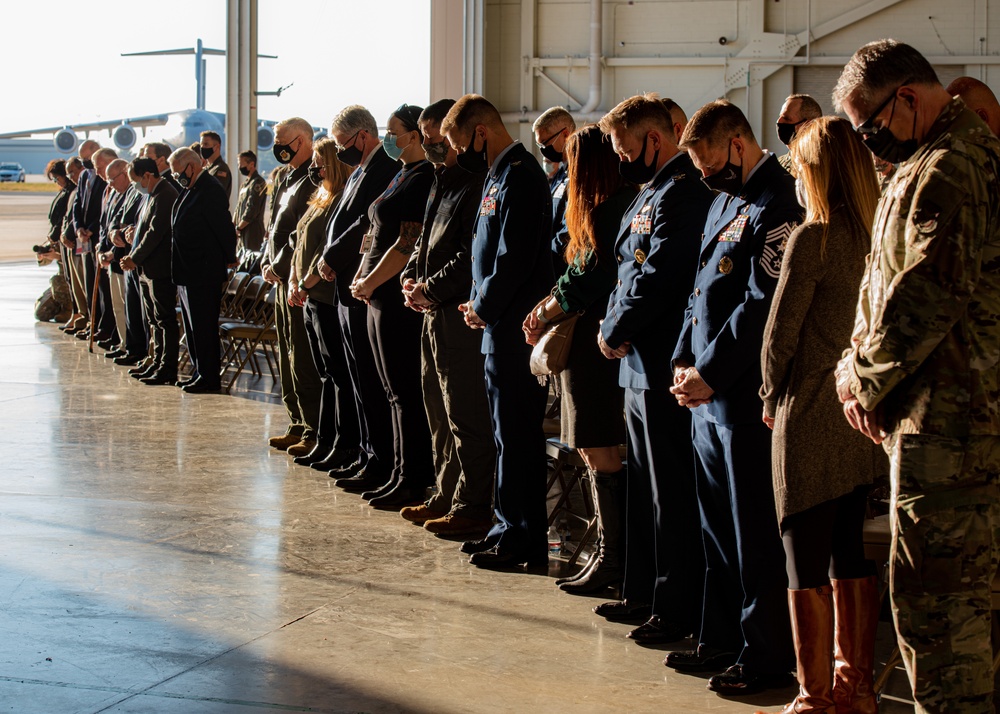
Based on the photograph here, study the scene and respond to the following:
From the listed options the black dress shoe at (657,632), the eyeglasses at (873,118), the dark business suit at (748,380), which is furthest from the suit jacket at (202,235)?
the eyeglasses at (873,118)

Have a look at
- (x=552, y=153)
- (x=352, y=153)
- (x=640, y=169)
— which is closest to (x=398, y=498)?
(x=352, y=153)

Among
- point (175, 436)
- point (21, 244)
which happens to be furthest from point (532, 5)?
point (21, 244)

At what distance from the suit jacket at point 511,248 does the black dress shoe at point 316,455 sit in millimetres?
2247

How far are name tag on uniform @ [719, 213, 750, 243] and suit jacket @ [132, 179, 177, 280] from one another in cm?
705

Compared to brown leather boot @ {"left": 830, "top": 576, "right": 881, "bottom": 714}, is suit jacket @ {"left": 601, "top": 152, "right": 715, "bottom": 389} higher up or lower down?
higher up

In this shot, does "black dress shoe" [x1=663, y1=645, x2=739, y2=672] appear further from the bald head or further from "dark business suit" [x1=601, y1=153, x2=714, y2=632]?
the bald head

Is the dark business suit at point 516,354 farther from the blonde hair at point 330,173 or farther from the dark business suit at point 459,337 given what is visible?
the blonde hair at point 330,173

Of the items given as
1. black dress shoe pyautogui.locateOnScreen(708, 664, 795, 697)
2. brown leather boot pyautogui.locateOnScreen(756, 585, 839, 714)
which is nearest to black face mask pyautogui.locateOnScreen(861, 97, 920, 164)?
brown leather boot pyautogui.locateOnScreen(756, 585, 839, 714)

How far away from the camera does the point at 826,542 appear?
9.92ft

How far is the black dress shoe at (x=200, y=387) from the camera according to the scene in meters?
9.40

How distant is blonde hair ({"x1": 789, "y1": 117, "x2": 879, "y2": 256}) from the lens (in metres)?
2.95

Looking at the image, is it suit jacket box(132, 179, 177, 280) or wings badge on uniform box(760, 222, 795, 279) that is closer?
wings badge on uniform box(760, 222, 795, 279)

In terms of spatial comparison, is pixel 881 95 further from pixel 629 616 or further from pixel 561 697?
pixel 629 616

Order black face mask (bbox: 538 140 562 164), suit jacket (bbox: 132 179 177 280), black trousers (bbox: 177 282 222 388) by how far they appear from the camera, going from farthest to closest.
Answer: suit jacket (bbox: 132 179 177 280) → black trousers (bbox: 177 282 222 388) → black face mask (bbox: 538 140 562 164)
